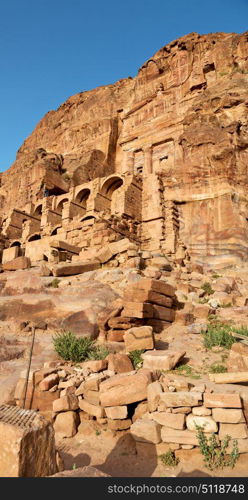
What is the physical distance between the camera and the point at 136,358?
6.59 meters

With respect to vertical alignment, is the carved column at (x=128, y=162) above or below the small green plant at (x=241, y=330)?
above

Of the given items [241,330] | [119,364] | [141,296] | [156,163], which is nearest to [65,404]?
[119,364]

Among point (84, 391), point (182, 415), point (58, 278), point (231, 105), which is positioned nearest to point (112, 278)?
point (58, 278)

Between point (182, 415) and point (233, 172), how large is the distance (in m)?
18.7

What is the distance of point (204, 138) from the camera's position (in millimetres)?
21469

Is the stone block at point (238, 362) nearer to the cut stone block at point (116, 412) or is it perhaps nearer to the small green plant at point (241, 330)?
the small green plant at point (241, 330)

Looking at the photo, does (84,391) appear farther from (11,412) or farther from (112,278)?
(112,278)

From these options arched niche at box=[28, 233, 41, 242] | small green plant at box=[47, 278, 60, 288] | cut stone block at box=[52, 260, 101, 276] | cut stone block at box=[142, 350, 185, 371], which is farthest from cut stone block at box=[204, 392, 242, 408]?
arched niche at box=[28, 233, 41, 242]

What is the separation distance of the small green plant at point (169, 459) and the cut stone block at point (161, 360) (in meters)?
1.93

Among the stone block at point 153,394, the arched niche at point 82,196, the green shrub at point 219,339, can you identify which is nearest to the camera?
the stone block at point 153,394

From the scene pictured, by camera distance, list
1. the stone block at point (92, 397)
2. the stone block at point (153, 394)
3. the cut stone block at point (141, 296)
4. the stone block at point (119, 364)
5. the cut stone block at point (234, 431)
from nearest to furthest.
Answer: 1. the cut stone block at point (234, 431)
2. the stone block at point (153, 394)
3. the stone block at point (92, 397)
4. the stone block at point (119, 364)
5. the cut stone block at point (141, 296)

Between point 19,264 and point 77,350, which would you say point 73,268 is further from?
point 77,350

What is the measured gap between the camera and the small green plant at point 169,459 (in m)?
3.90

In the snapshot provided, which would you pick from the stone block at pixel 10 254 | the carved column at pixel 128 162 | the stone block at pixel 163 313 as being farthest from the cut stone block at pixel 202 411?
Answer: the carved column at pixel 128 162
